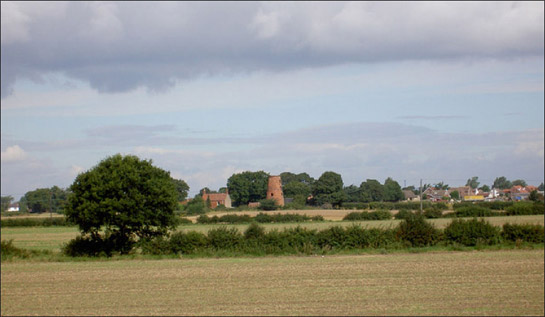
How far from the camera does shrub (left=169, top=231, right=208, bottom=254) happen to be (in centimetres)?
2794

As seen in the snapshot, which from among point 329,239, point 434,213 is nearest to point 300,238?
point 329,239

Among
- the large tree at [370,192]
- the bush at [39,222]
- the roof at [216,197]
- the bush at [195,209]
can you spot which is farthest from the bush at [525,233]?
the roof at [216,197]

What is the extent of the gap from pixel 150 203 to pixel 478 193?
284ft

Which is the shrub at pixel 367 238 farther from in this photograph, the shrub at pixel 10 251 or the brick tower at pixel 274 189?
the brick tower at pixel 274 189

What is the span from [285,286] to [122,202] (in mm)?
13321

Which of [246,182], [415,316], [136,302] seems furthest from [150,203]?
Answer: [246,182]

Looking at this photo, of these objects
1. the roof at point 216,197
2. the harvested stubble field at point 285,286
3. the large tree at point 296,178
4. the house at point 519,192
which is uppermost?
the large tree at point 296,178

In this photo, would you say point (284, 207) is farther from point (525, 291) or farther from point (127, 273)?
point (525, 291)

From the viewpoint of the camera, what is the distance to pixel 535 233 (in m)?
29.0

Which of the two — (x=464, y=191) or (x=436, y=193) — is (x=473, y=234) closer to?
(x=436, y=193)

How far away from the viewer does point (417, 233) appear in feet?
96.2

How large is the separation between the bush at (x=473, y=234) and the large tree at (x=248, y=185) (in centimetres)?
7730

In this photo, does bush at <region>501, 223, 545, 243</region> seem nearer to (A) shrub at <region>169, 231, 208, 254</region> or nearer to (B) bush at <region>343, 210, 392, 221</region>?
(A) shrub at <region>169, 231, 208, 254</region>

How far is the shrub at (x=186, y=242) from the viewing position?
27.9 meters
